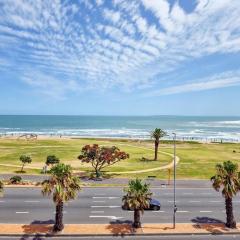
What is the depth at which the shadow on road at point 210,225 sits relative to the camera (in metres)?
40.0

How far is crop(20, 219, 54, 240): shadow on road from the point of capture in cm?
3744

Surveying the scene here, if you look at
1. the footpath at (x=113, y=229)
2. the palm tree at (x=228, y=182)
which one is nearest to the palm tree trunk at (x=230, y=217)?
the palm tree at (x=228, y=182)

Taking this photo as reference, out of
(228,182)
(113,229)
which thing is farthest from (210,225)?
(113,229)

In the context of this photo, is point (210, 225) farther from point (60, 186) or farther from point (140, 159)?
point (140, 159)

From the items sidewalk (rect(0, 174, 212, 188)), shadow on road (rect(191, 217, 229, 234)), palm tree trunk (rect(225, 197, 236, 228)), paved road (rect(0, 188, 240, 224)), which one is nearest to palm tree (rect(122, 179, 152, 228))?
paved road (rect(0, 188, 240, 224))

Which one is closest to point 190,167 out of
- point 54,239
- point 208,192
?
point 208,192

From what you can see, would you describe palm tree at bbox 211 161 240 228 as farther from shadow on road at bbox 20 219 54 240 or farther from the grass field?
the grass field

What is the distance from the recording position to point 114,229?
131ft

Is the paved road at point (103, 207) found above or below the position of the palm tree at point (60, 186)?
below

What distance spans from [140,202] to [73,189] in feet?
25.3

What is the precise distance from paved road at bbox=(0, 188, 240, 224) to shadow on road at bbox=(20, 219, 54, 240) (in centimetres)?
75

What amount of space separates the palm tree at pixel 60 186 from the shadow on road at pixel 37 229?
1.42 meters

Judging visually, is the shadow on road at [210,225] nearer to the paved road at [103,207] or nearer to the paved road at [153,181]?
the paved road at [103,207]

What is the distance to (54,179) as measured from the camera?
3756 cm
